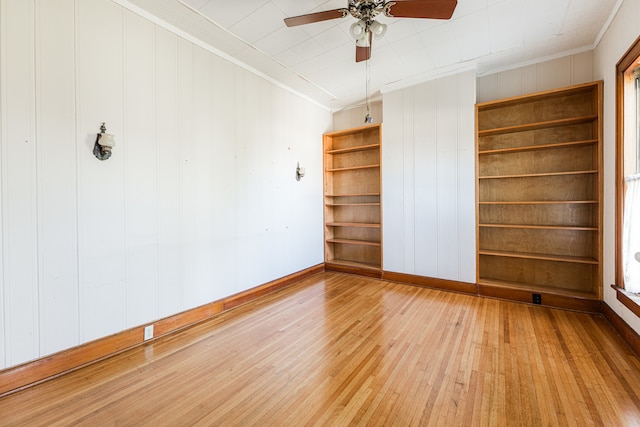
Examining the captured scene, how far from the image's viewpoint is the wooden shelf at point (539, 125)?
291 cm

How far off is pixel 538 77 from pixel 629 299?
2.67m

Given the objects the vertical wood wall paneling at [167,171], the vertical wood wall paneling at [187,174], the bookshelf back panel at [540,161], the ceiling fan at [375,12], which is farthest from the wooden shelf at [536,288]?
the vertical wood wall paneling at [167,171]

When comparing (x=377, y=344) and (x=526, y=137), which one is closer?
(x=377, y=344)

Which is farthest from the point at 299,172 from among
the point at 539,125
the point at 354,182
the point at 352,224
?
the point at 539,125

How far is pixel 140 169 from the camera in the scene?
2.40m

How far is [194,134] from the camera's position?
2814 mm

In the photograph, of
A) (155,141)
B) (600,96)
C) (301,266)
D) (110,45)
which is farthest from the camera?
(301,266)

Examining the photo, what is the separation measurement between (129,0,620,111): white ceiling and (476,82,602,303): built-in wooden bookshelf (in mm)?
560

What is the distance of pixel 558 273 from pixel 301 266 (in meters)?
3.39

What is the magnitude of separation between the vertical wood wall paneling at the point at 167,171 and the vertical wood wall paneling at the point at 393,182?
9.44ft

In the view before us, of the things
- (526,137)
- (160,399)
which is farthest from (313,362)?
(526,137)

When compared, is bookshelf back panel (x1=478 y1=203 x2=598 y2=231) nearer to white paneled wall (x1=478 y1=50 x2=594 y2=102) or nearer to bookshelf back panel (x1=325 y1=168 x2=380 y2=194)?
white paneled wall (x1=478 y1=50 x2=594 y2=102)

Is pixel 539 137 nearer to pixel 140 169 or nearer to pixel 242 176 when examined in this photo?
pixel 242 176

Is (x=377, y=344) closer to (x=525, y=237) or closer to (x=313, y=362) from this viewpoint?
(x=313, y=362)
